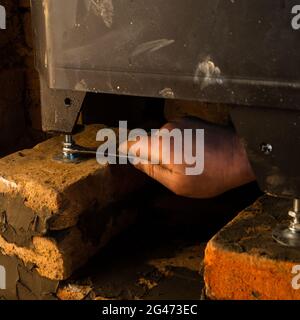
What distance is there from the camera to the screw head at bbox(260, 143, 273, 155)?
918 millimetres

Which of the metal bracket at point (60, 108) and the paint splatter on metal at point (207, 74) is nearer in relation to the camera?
the paint splatter on metal at point (207, 74)

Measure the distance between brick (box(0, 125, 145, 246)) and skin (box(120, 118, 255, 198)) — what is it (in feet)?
0.37

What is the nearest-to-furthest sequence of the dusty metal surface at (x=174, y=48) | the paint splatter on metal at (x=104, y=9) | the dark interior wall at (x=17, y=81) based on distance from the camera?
1. the dusty metal surface at (x=174, y=48)
2. the paint splatter on metal at (x=104, y=9)
3. the dark interior wall at (x=17, y=81)

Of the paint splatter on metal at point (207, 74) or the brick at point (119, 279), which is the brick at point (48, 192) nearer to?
the brick at point (119, 279)

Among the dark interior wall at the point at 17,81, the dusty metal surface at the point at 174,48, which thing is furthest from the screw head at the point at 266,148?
the dark interior wall at the point at 17,81

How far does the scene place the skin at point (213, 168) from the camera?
1.06m

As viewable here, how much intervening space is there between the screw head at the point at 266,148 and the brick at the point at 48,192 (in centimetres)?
39

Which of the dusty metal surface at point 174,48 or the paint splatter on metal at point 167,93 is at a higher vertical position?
the dusty metal surface at point 174,48

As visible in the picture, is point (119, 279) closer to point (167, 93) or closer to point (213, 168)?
point (213, 168)

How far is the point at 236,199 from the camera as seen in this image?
1494 mm

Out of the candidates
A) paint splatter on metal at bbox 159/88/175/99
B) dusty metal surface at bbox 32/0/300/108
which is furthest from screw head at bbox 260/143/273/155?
paint splatter on metal at bbox 159/88/175/99

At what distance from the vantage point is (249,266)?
0.91 meters

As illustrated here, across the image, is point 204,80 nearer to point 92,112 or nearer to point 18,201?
point 18,201

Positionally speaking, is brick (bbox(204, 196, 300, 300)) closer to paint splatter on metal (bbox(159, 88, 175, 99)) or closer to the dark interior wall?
paint splatter on metal (bbox(159, 88, 175, 99))
